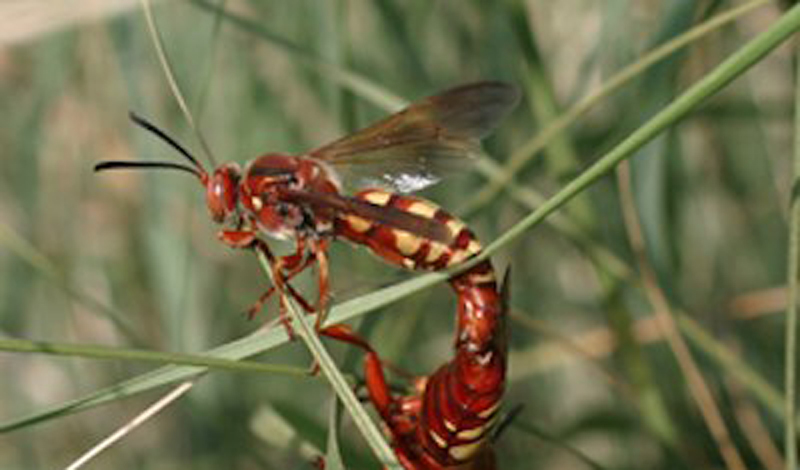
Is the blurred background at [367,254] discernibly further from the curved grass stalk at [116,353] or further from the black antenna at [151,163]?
the curved grass stalk at [116,353]

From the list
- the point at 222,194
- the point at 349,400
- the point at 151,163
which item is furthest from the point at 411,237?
the point at 349,400

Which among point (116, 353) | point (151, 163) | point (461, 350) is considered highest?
point (151, 163)

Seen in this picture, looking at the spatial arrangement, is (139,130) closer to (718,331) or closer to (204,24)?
(204,24)

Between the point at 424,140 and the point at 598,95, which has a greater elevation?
the point at 424,140

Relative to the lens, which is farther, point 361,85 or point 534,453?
point 534,453

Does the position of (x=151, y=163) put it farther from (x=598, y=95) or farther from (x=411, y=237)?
(x=598, y=95)

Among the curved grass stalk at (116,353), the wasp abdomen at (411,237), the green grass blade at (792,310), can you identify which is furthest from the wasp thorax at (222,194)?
the green grass blade at (792,310)

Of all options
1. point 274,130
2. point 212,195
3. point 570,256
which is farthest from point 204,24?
point 212,195
